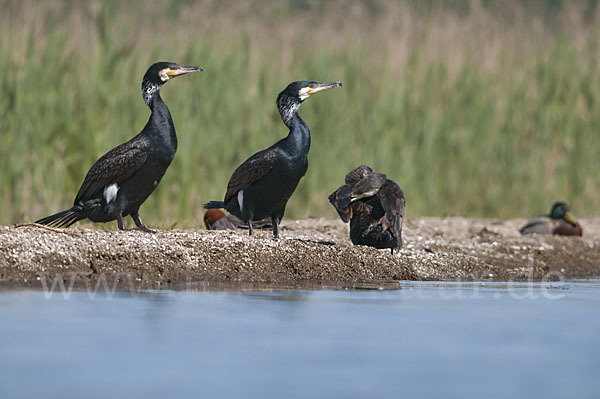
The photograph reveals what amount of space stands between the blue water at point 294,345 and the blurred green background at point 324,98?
142 inches

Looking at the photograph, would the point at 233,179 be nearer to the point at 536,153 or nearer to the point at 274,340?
the point at 274,340

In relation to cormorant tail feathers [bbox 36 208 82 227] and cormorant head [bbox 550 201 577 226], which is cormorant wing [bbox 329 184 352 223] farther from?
cormorant head [bbox 550 201 577 226]

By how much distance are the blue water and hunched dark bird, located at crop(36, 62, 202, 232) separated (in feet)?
5.29

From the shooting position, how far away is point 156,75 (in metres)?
8.50

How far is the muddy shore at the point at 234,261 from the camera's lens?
723cm

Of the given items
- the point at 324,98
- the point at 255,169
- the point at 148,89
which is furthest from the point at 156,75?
the point at 324,98

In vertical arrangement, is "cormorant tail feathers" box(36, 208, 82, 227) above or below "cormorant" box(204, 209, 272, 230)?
above

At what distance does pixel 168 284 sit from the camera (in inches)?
285

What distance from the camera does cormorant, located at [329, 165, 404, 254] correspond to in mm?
7895

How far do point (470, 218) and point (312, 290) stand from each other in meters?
5.03

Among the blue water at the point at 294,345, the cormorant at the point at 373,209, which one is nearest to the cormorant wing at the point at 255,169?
the cormorant at the point at 373,209

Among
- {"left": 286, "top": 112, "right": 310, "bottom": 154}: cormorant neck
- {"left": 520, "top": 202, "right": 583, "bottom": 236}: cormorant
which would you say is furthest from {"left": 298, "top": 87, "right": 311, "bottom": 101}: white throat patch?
{"left": 520, "top": 202, "right": 583, "bottom": 236}: cormorant

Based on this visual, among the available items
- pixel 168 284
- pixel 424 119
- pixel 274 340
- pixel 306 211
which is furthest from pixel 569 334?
pixel 424 119

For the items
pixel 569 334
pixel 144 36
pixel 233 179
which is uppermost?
pixel 144 36
